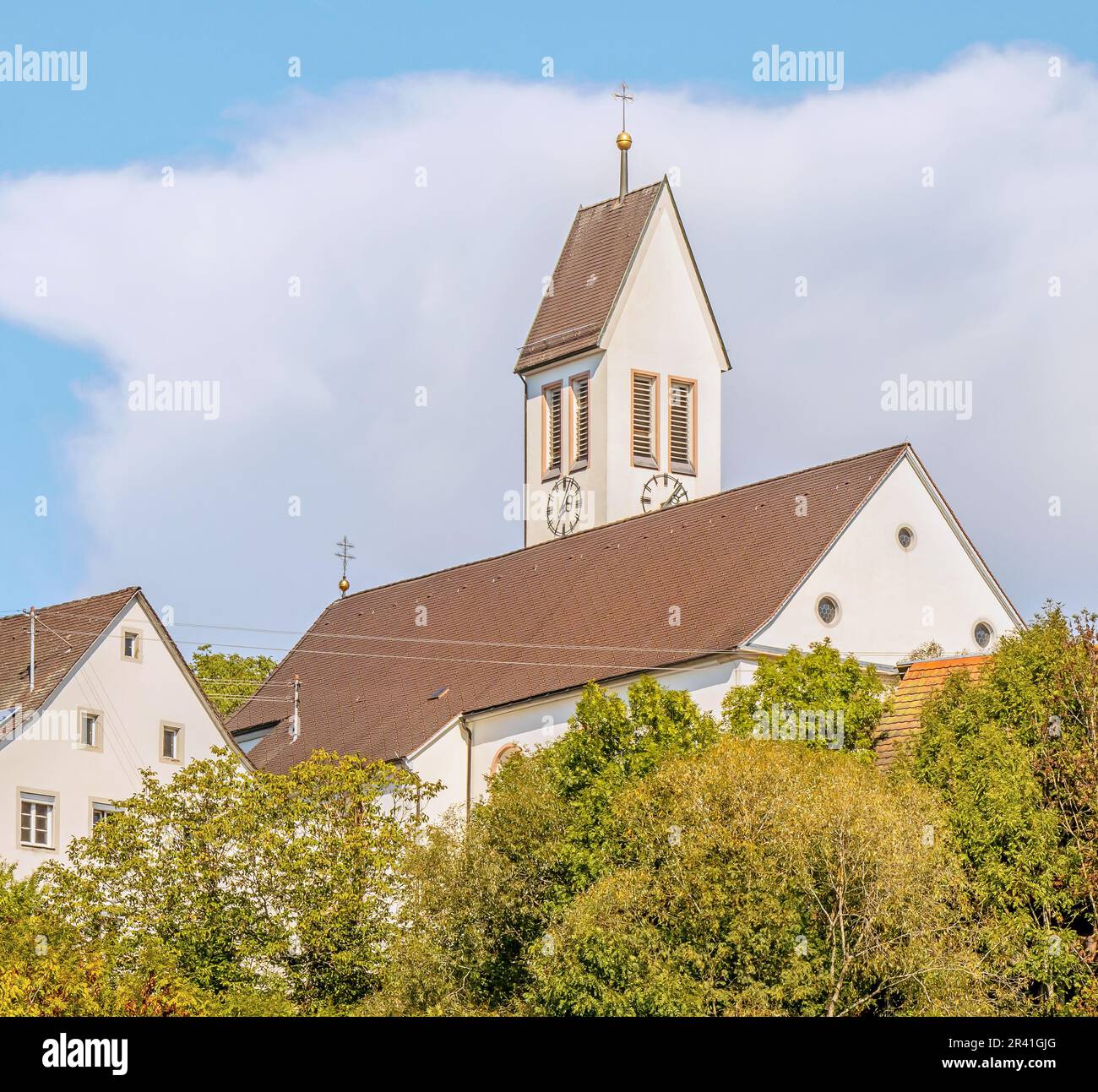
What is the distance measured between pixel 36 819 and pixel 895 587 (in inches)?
692

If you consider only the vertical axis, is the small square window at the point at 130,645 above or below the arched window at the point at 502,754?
above

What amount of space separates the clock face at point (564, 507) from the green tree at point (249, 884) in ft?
72.7

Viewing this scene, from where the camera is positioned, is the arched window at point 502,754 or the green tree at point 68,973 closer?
the green tree at point 68,973

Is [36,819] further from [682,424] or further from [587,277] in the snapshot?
[587,277]

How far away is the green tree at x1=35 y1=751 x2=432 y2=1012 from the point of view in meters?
41.3

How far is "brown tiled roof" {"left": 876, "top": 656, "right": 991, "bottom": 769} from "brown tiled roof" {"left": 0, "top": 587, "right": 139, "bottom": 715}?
16.2 m

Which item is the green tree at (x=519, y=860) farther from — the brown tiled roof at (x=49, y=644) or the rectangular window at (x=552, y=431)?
the rectangular window at (x=552, y=431)

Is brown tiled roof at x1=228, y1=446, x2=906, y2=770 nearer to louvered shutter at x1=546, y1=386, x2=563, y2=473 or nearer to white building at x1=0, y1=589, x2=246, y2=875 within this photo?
louvered shutter at x1=546, y1=386, x2=563, y2=473

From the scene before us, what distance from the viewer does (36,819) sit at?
48.3 meters

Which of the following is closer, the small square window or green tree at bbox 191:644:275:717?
the small square window

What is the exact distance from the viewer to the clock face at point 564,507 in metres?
65.5

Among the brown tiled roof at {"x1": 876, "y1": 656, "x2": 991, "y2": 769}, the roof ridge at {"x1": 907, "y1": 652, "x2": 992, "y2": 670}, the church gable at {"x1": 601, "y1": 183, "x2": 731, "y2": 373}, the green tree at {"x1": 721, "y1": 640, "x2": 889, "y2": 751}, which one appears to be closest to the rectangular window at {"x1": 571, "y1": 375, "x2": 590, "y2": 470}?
the church gable at {"x1": 601, "y1": 183, "x2": 731, "y2": 373}

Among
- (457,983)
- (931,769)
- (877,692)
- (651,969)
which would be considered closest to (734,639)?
(877,692)

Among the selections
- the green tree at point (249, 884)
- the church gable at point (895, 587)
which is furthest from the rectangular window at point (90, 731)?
the church gable at point (895, 587)
